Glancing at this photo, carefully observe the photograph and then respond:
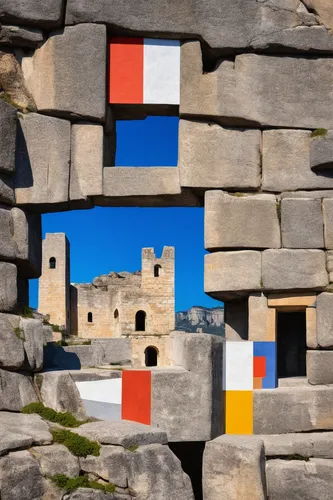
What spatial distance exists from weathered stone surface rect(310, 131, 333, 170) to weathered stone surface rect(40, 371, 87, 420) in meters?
3.98

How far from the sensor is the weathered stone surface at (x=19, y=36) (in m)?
7.59

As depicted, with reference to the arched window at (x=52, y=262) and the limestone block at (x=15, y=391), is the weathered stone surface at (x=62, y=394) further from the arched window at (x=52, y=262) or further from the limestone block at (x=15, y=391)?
the arched window at (x=52, y=262)

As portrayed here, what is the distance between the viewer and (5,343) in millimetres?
6656

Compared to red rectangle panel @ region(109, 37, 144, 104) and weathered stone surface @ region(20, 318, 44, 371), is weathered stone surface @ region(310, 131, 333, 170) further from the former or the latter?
weathered stone surface @ region(20, 318, 44, 371)

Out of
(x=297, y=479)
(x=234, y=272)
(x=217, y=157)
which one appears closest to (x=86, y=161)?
(x=217, y=157)

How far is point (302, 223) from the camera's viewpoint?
7.64 metres

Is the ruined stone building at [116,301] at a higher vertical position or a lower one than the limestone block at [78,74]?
lower

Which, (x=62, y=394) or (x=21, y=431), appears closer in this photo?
(x=21, y=431)

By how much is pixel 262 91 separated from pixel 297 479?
4.68 m

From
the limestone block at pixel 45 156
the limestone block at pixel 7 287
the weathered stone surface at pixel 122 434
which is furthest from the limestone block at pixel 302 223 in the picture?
the limestone block at pixel 7 287

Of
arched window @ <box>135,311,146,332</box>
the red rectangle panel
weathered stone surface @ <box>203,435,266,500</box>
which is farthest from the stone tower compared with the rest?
weathered stone surface @ <box>203,435,266,500</box>

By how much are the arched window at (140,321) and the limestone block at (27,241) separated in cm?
1968

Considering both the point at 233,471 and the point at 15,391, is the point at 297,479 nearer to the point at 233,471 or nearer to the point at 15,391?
the point at 233,471

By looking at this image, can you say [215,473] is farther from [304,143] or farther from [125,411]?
[304,143]
